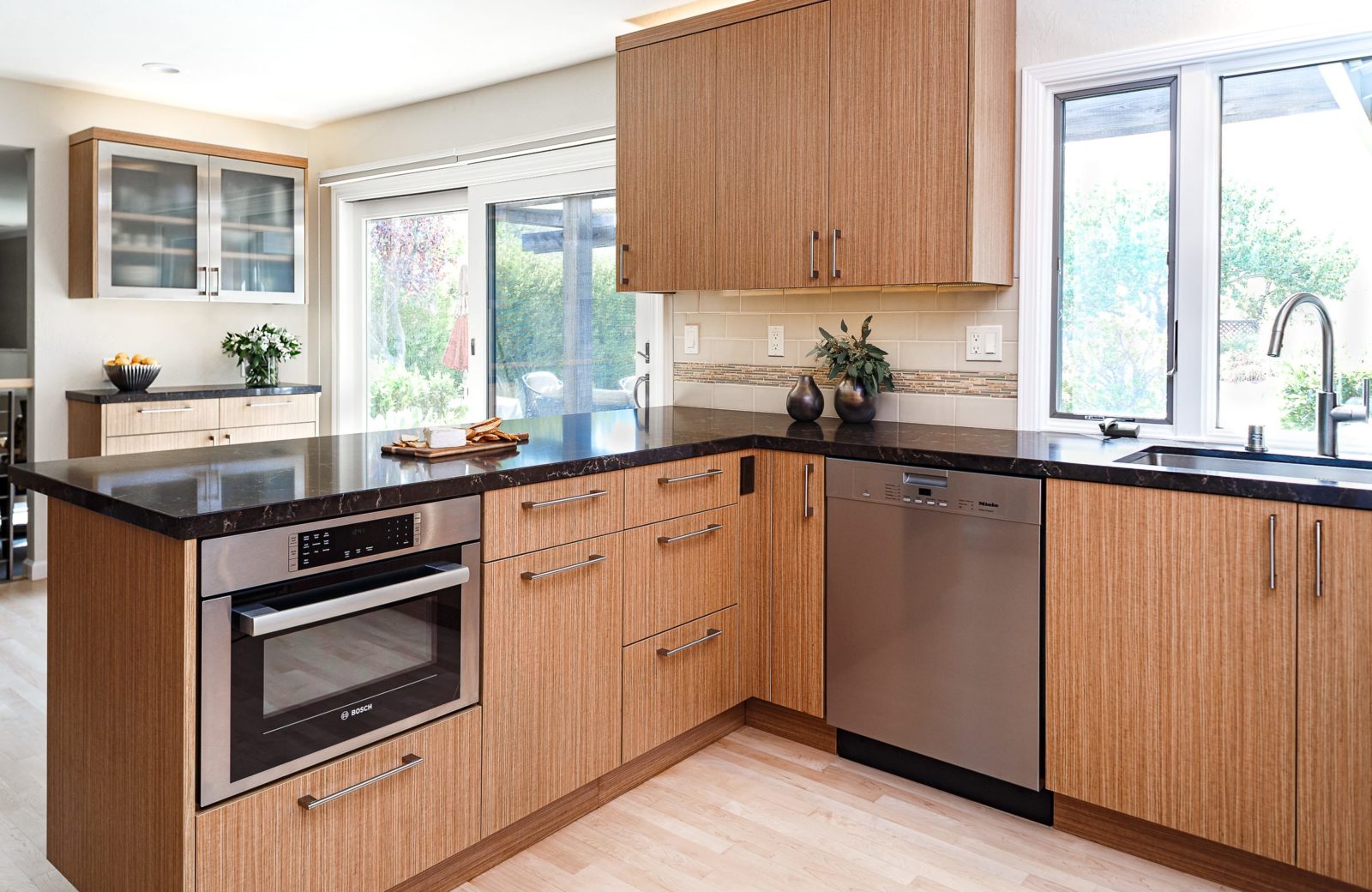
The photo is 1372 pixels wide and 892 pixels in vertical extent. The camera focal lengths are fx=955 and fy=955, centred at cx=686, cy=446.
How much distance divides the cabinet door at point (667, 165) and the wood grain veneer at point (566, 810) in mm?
1421

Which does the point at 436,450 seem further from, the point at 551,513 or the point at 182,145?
the point at 182,145

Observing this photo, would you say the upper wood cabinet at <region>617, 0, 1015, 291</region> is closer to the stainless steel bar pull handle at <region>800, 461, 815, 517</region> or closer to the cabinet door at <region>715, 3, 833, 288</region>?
the cabinet door at <region>715, 3, 833, 288</region>

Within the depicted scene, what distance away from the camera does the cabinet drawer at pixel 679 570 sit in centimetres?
244

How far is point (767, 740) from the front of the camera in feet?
9.50

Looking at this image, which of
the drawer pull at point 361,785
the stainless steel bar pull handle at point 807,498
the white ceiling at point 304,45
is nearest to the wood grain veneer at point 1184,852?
the stainless steel bar pull handle at point 807,498

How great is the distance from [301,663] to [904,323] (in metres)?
2.17

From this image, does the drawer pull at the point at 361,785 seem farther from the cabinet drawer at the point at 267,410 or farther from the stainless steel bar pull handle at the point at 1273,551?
the cabinet drawer at the point at 267,410

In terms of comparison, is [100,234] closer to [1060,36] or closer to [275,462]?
[275,462]

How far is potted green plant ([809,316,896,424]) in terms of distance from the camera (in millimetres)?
3062

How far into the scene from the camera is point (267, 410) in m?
5.00

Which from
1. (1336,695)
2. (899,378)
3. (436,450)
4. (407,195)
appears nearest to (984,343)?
(899,378)

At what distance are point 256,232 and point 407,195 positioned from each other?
0.85 meters

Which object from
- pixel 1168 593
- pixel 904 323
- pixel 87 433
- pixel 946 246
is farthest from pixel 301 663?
pixel 87 433

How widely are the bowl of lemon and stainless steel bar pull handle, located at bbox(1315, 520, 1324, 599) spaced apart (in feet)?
15.5
